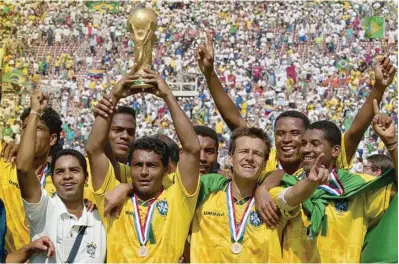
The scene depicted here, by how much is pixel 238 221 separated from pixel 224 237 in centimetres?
14

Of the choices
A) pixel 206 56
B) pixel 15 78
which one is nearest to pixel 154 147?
pixel 206 56

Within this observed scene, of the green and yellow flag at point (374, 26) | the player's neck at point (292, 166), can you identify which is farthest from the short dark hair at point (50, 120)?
the green and yellow flag at point (374, 26)

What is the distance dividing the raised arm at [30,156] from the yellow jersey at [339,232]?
1582 mm

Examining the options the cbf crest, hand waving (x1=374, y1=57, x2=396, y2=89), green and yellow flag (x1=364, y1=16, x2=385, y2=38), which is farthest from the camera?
green and yellow flag (x1=364, y1=16, x2=385, y2=38)

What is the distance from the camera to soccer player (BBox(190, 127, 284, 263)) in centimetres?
569

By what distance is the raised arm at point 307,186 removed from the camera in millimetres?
5320

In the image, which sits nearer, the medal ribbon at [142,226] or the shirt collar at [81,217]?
the medal ribbon at [142,226]

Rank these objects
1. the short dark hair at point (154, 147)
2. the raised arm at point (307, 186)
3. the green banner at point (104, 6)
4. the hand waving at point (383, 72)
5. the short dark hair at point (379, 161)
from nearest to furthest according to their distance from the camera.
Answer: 1. the raised arm at point (307, 186)
2. the short dark hair at point (154, 147)
3. the hand waving at point (383, 72)
4. the short dark hair at point (379, 161)
5. the green banner at point (104, 6)

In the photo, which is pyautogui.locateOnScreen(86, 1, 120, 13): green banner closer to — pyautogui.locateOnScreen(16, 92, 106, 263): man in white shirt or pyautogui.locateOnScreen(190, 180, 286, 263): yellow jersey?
pyautogui.locateOnScreen(16, 92, 106, 263): man in white shirt

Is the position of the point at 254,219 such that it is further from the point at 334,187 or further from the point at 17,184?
the point at 17,184

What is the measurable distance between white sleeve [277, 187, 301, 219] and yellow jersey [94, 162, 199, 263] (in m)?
0.51

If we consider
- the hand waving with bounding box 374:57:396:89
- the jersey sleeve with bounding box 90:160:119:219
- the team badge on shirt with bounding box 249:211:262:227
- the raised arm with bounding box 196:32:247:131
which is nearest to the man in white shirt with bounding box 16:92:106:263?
the jersey sleeve with bounding box 90:160:119:219

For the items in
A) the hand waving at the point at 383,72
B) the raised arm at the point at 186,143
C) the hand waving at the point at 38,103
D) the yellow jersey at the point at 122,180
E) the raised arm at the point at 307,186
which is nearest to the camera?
the raised arm at the point at 307,186

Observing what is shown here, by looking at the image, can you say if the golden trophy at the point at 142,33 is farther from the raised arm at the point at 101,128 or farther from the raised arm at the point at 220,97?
the raised arm at the point at 220,97
